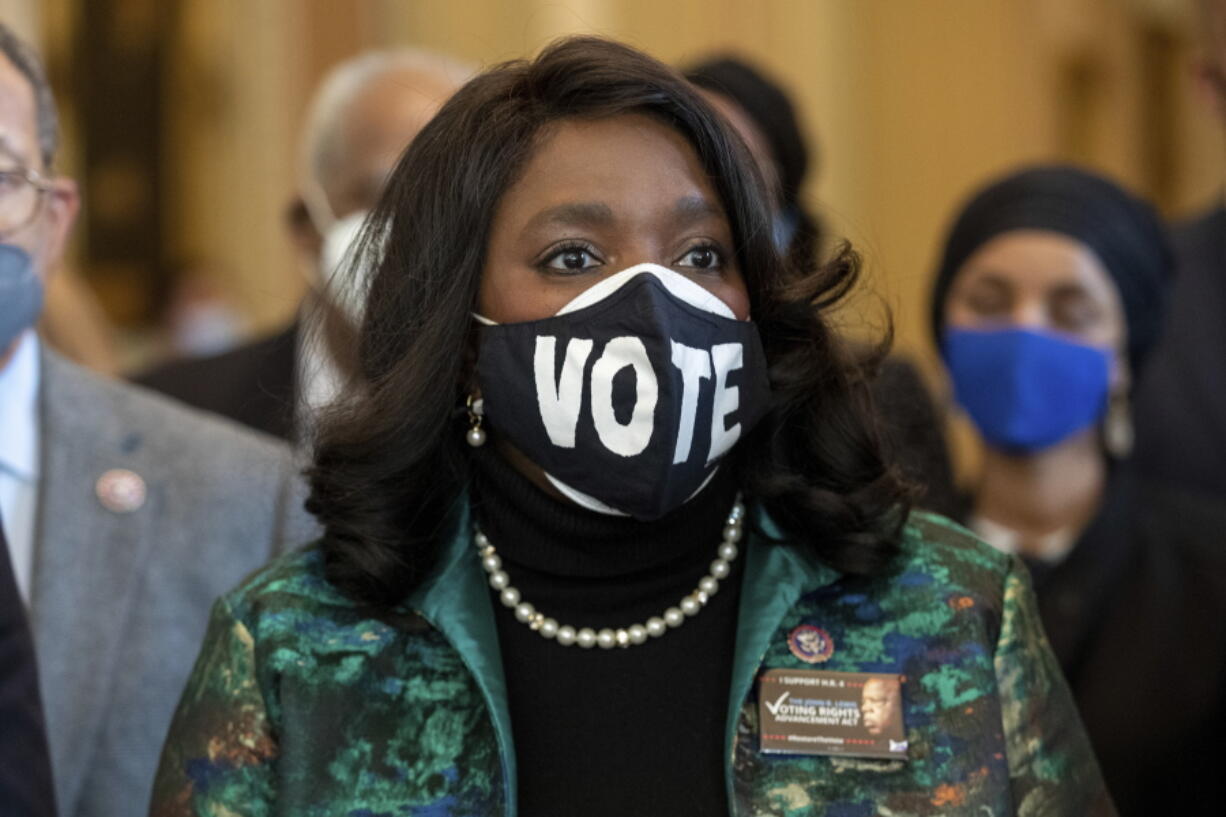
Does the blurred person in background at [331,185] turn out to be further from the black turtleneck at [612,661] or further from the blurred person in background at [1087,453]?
the black turtleneck at [612,661]

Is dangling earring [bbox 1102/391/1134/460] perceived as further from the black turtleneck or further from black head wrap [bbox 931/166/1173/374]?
the black turtleneck

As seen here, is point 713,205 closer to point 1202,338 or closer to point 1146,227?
point 1146,227

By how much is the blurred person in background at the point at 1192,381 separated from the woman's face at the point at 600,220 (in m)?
2.29

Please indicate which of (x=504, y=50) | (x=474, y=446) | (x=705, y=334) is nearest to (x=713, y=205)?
(x=705, y=334)

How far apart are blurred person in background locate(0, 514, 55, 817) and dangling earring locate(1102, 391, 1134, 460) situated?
247cm

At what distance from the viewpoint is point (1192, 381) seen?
4371mm

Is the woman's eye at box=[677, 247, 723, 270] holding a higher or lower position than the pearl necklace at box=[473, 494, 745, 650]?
higher

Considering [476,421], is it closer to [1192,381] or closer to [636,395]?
[636,395]

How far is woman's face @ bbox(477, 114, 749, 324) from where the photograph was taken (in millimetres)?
2088

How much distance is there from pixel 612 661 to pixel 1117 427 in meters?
2.04

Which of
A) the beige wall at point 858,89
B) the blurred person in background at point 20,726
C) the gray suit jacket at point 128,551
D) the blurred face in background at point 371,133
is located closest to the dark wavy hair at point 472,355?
the blurred person in background at point 20,726

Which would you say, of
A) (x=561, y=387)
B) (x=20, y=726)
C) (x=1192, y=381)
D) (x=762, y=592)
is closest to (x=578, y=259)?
(x=561, y=387)

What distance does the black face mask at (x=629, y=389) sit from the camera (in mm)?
2018

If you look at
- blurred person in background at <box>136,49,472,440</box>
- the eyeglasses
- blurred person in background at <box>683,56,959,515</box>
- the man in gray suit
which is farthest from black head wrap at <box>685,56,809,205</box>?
the eyeglasses
